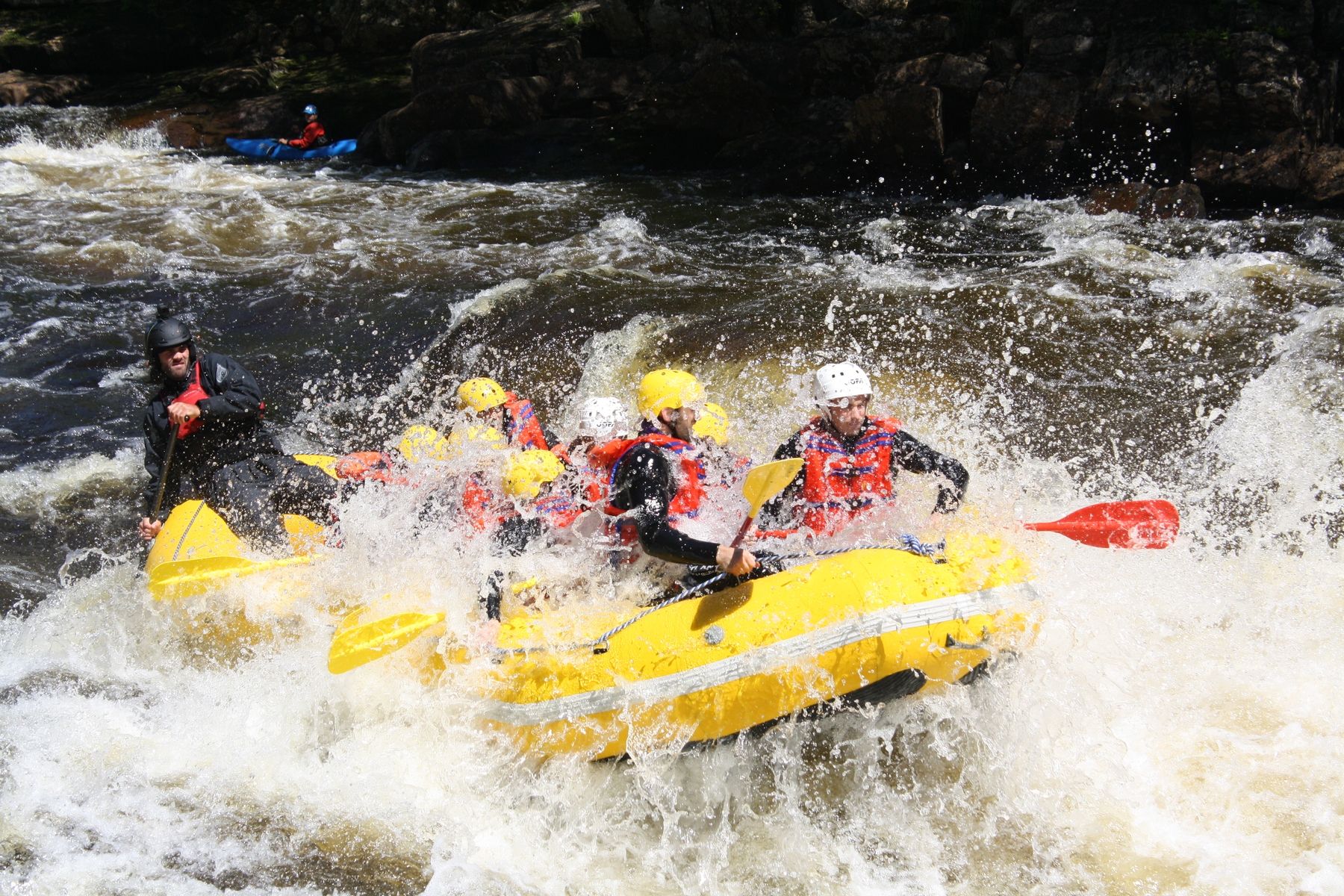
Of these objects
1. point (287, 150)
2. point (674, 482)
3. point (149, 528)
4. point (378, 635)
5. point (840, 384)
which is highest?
point (840, 384)

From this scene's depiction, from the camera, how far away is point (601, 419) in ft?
15.0

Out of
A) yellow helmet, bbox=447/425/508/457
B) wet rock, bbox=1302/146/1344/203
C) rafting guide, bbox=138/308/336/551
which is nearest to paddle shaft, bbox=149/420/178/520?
rafting guide, bbox=138/308/336/551

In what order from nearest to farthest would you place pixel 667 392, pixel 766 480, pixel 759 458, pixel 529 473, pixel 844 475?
1. pixel 766 480
2. pixel 667 392
3. pixel 844 475
4. pixel 529 473
5. pixel 759 458

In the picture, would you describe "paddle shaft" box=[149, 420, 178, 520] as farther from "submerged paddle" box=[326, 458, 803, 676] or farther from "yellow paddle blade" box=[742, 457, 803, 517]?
"yellow paddle blade" box=[742, 457, 803, 517]

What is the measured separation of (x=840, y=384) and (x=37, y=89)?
18291mm

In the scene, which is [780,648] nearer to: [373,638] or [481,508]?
[373,638]

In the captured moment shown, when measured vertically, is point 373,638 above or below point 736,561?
below

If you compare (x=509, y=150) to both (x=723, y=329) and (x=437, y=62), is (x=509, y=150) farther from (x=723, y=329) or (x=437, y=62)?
(x=723, y=329)

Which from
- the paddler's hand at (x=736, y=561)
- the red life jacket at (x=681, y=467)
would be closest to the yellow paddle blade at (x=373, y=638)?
the red life jacket at (x=681, y=467)

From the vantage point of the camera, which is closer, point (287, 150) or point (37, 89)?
point (287, 150)

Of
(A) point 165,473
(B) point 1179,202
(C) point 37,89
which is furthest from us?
(C) point 37,89

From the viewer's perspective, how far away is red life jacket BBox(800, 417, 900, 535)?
4.24 m

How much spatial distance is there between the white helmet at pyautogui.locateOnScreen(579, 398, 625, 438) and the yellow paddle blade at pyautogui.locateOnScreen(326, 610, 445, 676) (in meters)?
1.09

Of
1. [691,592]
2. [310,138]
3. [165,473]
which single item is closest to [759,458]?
[691,592]
